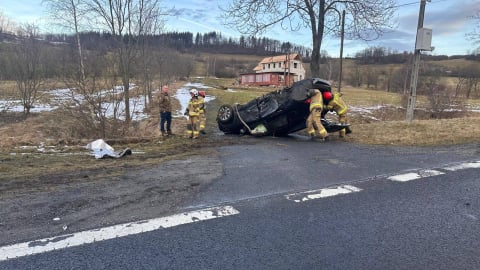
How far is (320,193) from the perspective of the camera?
4.63 meters

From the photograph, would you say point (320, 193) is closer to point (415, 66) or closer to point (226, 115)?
point (226, 115)

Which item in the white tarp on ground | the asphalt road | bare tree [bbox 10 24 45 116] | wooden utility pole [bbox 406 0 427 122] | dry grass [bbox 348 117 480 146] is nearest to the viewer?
the asphalt road

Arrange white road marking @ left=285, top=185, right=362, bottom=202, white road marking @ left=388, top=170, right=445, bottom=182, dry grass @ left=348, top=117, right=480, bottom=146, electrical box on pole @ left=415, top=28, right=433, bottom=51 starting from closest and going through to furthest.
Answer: white road marking @ left=285, top=185, right=362, bottom=202 → white road marking @ left=388, top=170, right=445, bottom=182 → dry grass @ left=348, top=117, right=480, bottom=146 → electrical box on pole @ left=415, top=28, right=433, bottom=51

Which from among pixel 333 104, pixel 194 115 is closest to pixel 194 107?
pixel 194 115

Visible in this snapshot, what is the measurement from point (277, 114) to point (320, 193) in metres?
5.32

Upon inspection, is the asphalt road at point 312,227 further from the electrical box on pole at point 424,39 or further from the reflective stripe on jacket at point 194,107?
the electrical box on pole at point 424,39

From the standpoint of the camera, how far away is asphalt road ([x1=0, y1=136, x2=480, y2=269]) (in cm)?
285

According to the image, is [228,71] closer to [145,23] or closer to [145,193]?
[145,23]

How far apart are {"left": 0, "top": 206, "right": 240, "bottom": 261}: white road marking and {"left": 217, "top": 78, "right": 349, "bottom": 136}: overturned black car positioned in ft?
19.1

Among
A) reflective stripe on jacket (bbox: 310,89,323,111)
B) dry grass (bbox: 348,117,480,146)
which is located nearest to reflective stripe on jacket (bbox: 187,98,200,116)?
reflective stripe on jacket (bbox: 310,89,323,111)

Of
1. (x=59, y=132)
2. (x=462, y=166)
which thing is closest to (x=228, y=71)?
(x=59, y=132)

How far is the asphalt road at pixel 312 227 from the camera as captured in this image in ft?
9.36

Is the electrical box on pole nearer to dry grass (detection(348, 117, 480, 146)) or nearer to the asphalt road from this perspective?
dry grass (detection(348, 117, 480, 146))

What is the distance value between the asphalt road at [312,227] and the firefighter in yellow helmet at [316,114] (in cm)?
296
